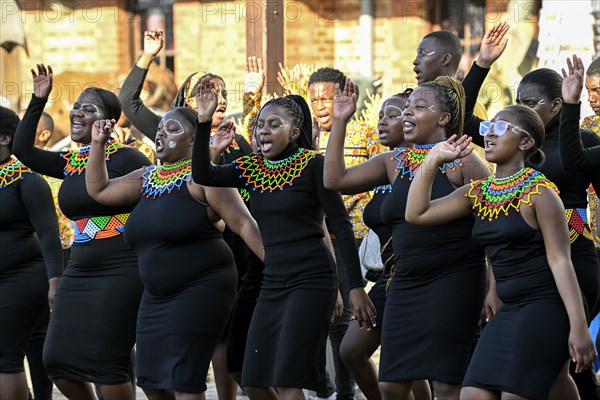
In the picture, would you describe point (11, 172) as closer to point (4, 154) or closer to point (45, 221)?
point (4, 154)

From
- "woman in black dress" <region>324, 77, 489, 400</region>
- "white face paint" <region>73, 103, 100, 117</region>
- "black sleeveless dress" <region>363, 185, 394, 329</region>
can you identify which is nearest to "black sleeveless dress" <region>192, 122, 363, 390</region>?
"woman in black dress" <region>324, 77, 489, 400</region>

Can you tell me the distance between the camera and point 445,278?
5.96 m

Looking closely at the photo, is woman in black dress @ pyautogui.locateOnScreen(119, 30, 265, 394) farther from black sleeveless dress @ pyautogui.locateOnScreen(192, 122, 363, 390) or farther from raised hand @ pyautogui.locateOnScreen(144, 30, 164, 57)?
black sleeveless dress @ pyautogui.locateOnScreen(192, 122, 363, 390)

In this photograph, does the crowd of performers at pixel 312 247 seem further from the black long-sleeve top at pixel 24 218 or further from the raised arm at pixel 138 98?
the raised arm at pixel 138 98

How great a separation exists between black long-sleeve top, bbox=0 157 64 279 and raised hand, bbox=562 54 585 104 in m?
3.19

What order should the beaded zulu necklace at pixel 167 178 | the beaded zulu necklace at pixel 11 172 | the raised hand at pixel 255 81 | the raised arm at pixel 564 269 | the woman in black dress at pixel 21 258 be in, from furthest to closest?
the raised hand at pixel 255 81, the beaded zulu necklace at pixel 11 172, the woman in black dress at pixel 21 258, the beaded zulu necklace at pixel 167 178, the raised arm at pixel 564 269

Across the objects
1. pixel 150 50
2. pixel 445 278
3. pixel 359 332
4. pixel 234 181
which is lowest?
pixel 359 332

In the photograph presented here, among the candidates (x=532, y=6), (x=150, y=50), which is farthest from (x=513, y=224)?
(x=532, y=6)

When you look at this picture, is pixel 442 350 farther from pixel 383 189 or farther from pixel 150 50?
pixel 150 50

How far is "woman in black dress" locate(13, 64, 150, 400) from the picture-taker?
6.93m

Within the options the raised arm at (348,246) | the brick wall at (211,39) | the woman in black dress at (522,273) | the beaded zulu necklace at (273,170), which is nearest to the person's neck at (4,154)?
the beaded zulu necklace at (273,170)

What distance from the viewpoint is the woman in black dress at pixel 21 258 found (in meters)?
7.50

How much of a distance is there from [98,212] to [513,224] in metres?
2.55

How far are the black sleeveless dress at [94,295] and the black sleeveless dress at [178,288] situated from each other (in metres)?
0.37
